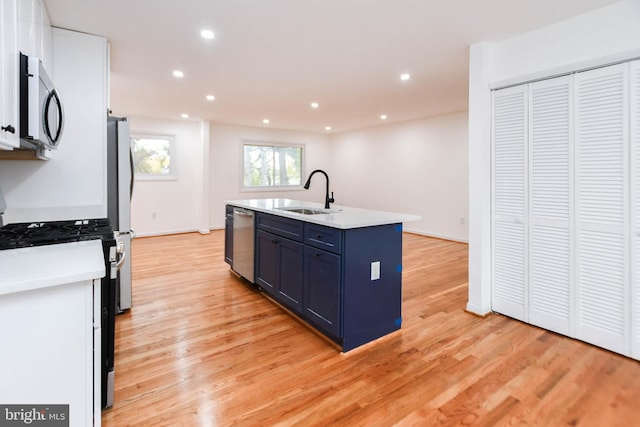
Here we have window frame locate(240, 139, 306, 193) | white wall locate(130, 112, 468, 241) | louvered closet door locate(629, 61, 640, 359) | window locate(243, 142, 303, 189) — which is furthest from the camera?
window locate(243, 142, 303, 189)

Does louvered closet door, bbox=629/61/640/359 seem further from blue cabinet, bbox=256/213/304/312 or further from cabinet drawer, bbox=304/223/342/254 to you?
blue cabinet, bbox=256/213/304/312

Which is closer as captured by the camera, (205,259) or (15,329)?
(15,329)

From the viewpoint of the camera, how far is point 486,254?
289cm

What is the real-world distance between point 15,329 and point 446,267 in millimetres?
4299

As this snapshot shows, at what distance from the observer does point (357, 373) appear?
203 centimetres

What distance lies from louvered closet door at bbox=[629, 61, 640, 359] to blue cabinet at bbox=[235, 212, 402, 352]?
58.0 inches

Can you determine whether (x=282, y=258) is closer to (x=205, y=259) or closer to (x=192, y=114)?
(x=205, y=259)

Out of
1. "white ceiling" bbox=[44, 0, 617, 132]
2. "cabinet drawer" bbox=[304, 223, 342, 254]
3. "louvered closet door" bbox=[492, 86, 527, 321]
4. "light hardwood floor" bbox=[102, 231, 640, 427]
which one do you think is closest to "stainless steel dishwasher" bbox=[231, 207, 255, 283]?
"light hardwood floor" bbox=[102, 231, 640, 427]

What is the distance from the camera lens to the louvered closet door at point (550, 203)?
2.44m

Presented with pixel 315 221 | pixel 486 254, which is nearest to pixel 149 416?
pixel 315 221

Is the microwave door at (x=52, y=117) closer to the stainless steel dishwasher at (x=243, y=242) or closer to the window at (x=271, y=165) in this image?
the stainless steel dishwasher at (x=243, y=242)

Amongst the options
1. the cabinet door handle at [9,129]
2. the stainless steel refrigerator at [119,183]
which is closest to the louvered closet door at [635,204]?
the cabinet door handle at [9,129]

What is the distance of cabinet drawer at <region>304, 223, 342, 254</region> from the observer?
7.38 feet

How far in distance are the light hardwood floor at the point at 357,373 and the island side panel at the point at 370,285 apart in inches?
4.6
